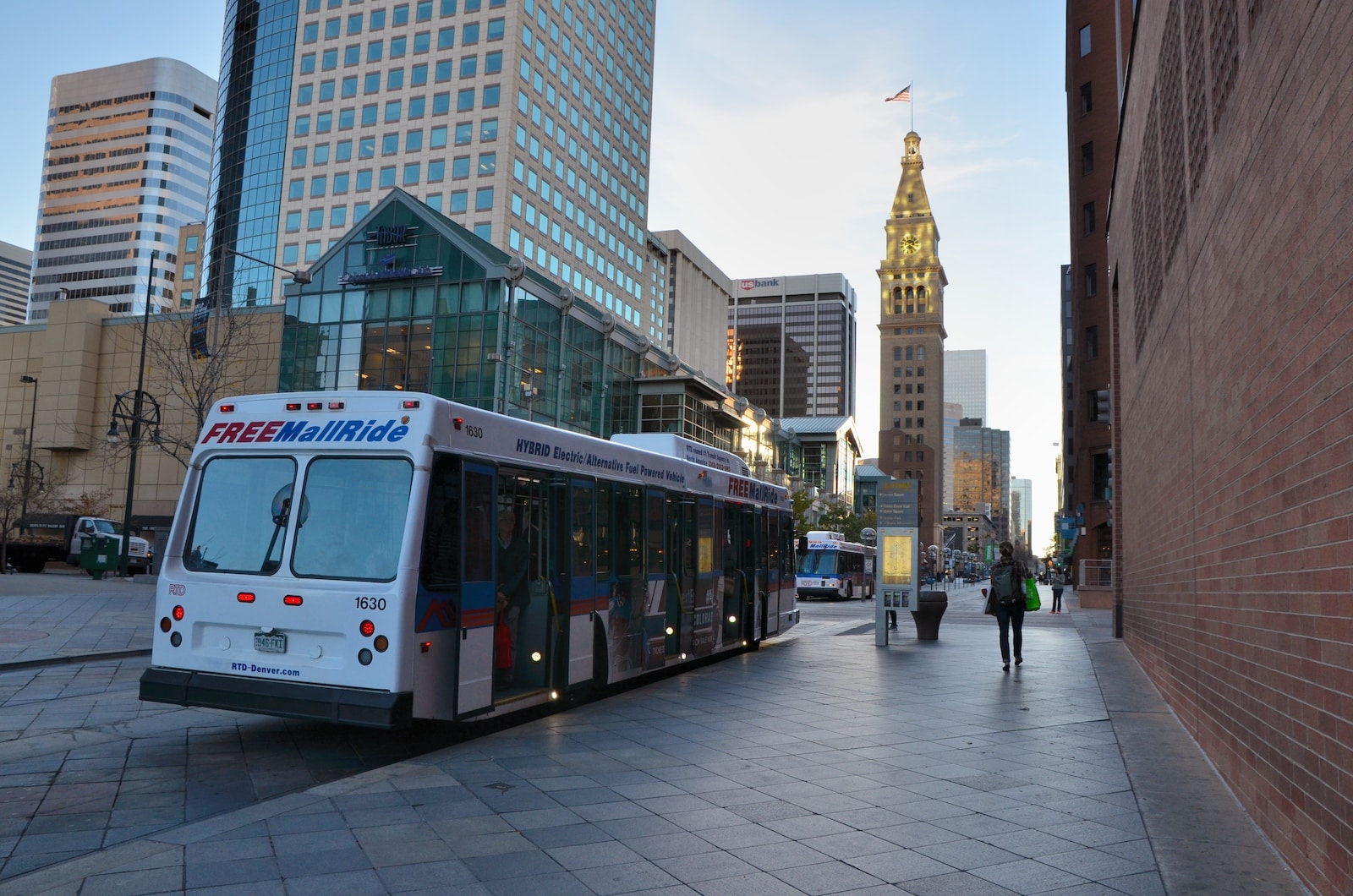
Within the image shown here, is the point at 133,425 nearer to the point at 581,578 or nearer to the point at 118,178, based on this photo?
the point at 581,578

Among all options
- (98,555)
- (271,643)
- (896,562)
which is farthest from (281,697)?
(98,555)

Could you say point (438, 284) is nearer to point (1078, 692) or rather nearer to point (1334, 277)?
point (1078, 692)

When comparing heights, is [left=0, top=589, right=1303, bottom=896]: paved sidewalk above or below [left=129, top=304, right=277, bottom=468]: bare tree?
below

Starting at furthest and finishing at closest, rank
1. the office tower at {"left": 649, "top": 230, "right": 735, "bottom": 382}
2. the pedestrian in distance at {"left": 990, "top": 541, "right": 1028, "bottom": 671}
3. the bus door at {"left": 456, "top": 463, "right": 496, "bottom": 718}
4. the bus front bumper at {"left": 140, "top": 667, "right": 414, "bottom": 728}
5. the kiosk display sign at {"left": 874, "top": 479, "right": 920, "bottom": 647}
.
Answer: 1. the office tower at {"left": 649, "top": 230, "right": 735, "bottom": 382}
2. the kiosk display sign at {"left": 874, "top": 479, "right": 920, "bottom": 647}
3. the pedestrian in distance at {"left": 990, "top": 541, "right": 1028, "bottom": 671}
4. the bus door at {"left": 456, "top": 463, "right": 496, "bottom": 718}
5. the bus front bumper at {"left": 140, "top": 667, "right": 414, "bottom": 728}

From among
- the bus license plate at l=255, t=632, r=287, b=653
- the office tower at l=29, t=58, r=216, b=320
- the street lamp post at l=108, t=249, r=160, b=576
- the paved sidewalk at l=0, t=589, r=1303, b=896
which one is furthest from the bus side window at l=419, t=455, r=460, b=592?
the office tower at l=29, t=58, r=216, b=320

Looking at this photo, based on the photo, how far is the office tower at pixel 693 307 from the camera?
137750 mm

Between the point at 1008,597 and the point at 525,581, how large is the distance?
9137 mm

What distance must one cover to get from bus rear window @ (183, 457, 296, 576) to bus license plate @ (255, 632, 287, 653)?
20.9 inches

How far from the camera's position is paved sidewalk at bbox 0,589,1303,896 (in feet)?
16.8

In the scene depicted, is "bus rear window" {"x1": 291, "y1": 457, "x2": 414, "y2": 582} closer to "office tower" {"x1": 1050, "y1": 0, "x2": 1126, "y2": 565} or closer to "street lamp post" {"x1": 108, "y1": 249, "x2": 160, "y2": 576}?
"street lamp post" {"x1": 108, "y1": 249, "x2": 160, "y2": 576}

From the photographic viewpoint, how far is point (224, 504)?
862cm

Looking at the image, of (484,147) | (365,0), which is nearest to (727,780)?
(484,147)

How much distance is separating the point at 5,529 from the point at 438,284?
21.1m

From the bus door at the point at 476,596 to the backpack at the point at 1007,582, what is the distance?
9.40 meters
